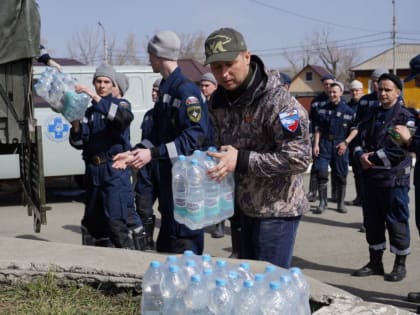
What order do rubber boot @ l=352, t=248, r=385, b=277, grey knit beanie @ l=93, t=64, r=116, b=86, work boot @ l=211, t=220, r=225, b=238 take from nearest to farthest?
grey knit beanie @ l=93, t=64, r=116, b=86 → rubber boot @ l=352, t=248, r=385, b=277 → work boot @ l=211, t=220, r=225, b=238

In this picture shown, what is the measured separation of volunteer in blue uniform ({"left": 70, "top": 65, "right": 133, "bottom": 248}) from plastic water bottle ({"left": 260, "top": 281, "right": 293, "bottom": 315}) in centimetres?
383

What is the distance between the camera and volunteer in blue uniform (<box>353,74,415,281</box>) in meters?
6.52

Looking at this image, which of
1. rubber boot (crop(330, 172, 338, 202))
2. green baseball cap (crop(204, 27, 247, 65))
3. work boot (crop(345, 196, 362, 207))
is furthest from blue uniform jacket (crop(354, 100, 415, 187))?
work boot (crop(345, 196, 362, 207))

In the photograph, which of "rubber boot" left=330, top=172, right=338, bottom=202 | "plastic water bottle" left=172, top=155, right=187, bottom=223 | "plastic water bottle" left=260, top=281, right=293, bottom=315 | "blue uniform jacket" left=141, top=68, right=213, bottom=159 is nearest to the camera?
"plastic water bottle" left=260, top=281, right=293, bottom=315

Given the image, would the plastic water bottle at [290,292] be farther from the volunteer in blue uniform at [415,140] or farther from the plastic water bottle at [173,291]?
the volunteer in blue uniform at [415,140]

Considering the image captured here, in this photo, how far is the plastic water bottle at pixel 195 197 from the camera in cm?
386

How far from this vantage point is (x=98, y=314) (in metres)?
4.15

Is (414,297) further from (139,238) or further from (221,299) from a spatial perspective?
(221,299)

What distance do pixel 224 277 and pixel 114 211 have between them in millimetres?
3740

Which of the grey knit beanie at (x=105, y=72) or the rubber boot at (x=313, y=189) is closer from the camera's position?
the grey knit beanie at (x=105, y=72)

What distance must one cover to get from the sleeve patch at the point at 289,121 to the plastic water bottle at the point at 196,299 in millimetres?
1014

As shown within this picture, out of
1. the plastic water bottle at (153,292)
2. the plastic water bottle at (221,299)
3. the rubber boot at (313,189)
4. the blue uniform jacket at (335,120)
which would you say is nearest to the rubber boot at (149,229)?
the blue uniform jacket at (335,120)

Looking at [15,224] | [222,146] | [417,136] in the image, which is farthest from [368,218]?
[15,224]

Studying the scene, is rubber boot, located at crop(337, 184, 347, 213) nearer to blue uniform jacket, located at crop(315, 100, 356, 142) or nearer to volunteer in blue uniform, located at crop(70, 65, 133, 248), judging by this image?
blue uniform jacket, located at crop(315, 100, 356, 142)
